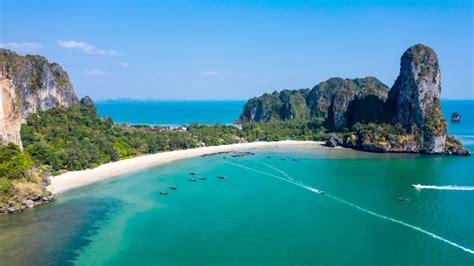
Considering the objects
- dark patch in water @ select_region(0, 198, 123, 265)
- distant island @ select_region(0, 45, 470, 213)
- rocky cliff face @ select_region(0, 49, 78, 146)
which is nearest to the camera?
dark patch in water @ select_region(0, 198, 123, 265)

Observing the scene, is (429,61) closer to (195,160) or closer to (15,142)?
(195,160)

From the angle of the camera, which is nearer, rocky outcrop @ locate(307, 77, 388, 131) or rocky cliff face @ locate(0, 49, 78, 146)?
rocky cliff face @ locate(0, 49, 78, 146)

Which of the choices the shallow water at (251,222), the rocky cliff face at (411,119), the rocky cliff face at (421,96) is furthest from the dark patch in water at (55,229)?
the rocky cliff face at (421,96)

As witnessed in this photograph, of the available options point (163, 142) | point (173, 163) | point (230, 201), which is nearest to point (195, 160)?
point (173, 163)

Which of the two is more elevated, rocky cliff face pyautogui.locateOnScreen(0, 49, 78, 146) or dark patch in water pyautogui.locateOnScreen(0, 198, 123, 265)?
rocky cliff face pyautogui.locateOnScreen(0, 49, 78, 146)

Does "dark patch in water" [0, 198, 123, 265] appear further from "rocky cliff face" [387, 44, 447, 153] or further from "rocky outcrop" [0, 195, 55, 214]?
"rocky cliff face" [387, 44, 447, 153]

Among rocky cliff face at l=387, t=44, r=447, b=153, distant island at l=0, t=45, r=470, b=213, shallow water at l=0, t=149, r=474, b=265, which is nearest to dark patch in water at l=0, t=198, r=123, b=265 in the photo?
shallow water at l=0, t=149, r=474, b=265
